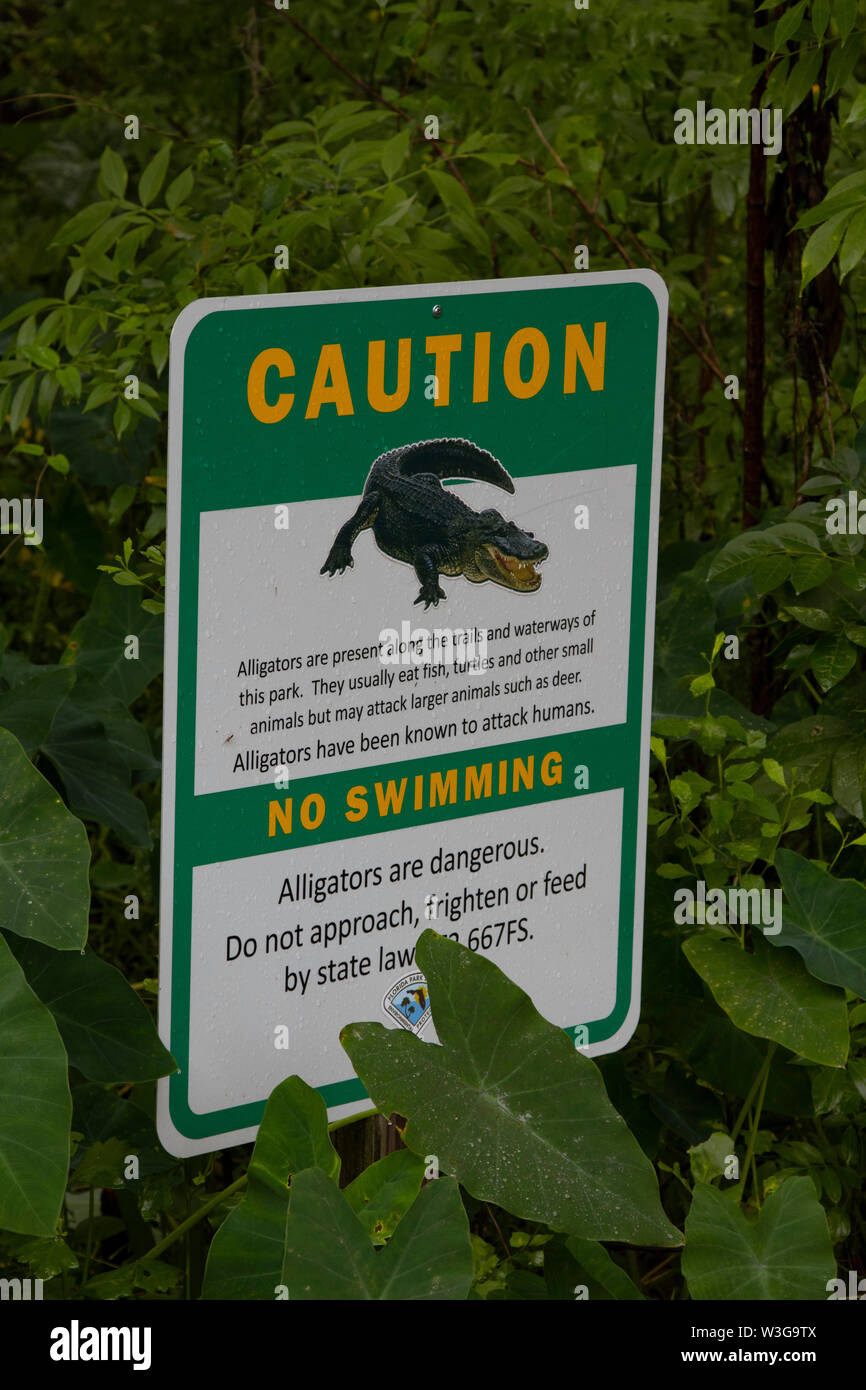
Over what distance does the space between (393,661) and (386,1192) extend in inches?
17.6

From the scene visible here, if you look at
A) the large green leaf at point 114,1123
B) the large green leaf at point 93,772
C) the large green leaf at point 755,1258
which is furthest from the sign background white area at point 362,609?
the large green leaf at point 114,1123

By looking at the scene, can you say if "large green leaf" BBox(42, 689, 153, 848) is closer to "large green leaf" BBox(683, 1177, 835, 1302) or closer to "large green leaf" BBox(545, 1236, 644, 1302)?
"large green leaf" BBox(545, 1236, 644, 1302)

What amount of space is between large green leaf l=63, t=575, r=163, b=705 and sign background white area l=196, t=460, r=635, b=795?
0.85 m

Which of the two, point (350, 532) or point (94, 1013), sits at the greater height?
point (350, 532)

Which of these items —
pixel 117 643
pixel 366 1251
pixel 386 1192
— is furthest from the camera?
pixel 117 643

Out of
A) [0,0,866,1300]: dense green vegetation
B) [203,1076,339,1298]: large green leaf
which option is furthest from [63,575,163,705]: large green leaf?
[203,1076,339,1298]: large green leaf

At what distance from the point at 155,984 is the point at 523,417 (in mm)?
836

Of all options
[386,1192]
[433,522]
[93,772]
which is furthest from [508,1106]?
[93,772]

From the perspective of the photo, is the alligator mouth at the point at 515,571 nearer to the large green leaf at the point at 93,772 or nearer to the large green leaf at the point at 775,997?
the large green leaf at the point at 775,997

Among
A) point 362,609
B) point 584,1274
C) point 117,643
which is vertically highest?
point 362,609

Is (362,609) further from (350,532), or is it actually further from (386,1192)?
(386,1192)

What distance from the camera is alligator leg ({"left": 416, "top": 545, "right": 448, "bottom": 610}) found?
4.24 ft

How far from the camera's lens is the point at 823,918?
4.94ft

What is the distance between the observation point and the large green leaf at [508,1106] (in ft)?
3.95
